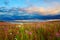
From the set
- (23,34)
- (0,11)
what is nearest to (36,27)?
(23,34)

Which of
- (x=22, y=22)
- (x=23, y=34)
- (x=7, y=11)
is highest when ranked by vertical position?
(x=7, y=11)

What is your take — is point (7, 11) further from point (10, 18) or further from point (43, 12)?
point (43, 12)

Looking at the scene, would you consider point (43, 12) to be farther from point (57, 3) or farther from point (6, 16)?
point (6, 16)

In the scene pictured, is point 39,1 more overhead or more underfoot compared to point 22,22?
more overhead

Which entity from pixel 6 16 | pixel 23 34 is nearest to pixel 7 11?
pixel 6 16

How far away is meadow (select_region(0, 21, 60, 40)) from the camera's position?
1155 millimetres

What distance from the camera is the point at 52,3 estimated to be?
3.87 feet

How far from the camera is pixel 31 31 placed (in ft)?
3.84

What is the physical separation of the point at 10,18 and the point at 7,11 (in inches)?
3.3

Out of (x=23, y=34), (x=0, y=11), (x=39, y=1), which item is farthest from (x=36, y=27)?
(x=0, y=11)

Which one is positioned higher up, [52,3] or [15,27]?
[52,3]

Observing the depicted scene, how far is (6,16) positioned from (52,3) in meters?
0.52

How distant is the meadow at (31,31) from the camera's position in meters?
1.16

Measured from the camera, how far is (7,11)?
3.89 feet
